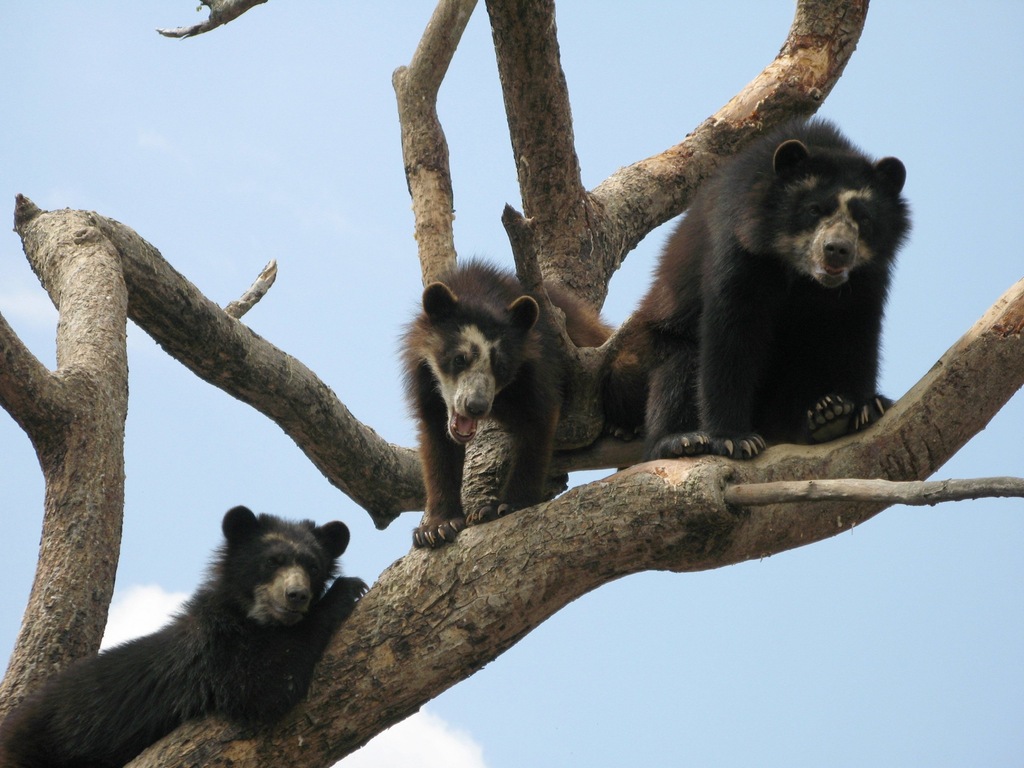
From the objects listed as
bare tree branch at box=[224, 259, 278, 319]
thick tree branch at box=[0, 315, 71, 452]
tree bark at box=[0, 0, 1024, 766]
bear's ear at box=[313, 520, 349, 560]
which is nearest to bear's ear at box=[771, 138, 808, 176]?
tree bark at box=[0, 0, 1024, 766]

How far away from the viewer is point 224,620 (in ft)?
17.1

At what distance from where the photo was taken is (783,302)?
5.99 metres

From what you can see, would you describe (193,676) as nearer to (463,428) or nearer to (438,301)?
(463,428)

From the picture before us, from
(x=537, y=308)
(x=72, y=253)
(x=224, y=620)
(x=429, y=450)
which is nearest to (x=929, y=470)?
(x=537, y=308)

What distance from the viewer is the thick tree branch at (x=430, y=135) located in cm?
865

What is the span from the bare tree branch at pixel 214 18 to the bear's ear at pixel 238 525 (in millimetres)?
3455

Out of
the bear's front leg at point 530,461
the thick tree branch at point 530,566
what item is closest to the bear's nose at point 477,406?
the bear's front leg at point 530,461

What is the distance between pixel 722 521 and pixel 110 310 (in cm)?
372

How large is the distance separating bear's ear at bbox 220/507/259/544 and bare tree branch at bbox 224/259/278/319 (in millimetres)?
2674

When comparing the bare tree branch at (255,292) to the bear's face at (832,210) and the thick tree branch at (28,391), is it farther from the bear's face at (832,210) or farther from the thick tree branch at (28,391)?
the bear's face at (832,210)

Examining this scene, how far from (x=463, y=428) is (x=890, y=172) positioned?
2714 mm

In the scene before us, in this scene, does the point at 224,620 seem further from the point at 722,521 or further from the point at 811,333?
the point at 811,333

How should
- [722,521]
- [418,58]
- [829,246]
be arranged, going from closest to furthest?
[722,521], [829,246], [418,58]

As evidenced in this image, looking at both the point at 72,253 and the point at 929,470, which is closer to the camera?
the point at 929,470
